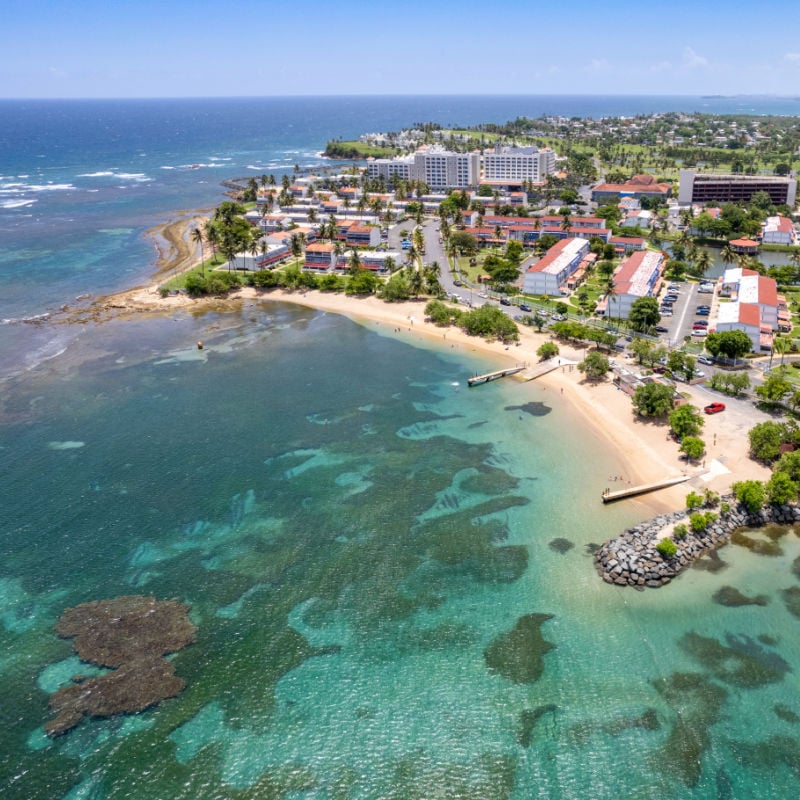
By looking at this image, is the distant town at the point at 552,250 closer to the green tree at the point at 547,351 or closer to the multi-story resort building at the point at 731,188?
the multi-story resort building at the point at 731,188

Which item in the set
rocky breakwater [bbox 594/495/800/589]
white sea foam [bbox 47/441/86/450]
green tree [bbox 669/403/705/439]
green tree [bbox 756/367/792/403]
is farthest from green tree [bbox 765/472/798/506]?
white sea foam [bbox 47/441/86/450]

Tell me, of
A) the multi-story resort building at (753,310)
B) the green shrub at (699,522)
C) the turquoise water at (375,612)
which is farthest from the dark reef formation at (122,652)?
the multi-story resort building at (753,310)

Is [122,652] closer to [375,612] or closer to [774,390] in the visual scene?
[375,612]

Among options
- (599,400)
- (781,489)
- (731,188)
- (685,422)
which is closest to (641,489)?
(685,422)

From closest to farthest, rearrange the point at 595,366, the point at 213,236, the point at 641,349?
the point at 595,366 → the point at 641,349 → the point at 213,236

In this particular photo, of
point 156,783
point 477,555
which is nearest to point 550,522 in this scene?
point 477,555

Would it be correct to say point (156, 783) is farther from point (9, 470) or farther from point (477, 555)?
point (9, 470)

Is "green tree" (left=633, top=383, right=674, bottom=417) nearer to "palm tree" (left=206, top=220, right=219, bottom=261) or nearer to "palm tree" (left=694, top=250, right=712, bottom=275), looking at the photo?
"palm tree" (left=694, top=250, right=712, bottom=275)
